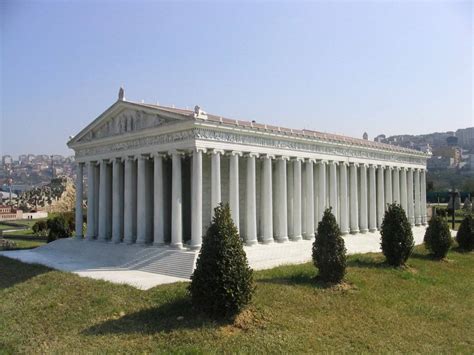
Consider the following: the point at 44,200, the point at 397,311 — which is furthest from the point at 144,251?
the point at 44,200

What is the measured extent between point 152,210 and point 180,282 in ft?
43.5

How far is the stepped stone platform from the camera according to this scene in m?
27.1

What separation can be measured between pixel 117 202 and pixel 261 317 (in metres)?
22.3

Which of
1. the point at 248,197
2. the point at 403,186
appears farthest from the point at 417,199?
the point at 248,197

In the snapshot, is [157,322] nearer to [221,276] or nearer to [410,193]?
[221,276]

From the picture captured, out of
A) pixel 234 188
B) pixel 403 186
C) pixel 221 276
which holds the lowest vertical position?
pixel 221 276

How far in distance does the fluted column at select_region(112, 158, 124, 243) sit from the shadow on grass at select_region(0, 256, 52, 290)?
6878 millimetres

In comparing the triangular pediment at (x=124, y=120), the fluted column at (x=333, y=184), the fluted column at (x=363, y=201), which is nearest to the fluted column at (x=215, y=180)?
the triangular pediment at (x=124, y=120)

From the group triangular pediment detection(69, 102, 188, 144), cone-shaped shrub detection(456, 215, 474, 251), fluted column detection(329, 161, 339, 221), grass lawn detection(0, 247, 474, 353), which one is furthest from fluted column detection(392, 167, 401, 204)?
triangular pediment detection(69, 102, 188, 144)

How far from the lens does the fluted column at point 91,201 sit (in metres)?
40.4

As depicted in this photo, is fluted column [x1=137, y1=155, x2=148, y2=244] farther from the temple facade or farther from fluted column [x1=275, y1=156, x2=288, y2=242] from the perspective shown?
fluted column [x1=275, y1=156, x2=288, y2=242]

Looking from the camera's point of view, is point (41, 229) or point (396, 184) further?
point (41, 229)

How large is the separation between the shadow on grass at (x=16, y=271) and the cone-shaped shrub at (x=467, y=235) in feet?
106

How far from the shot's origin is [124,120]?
36094mm
